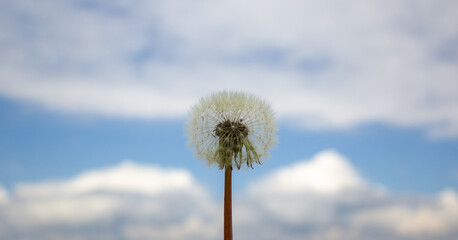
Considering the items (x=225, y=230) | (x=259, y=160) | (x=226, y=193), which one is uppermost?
(x=259, y=160)

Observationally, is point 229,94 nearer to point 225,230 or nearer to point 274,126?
point 274,126

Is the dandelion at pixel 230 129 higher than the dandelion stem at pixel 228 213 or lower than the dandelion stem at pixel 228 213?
higher

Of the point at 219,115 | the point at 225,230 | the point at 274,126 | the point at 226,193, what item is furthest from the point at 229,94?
the point at 225,230

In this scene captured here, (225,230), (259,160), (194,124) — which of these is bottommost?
(225,230)

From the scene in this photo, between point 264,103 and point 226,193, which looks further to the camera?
point 264,103

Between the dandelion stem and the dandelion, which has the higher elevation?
the dandelion

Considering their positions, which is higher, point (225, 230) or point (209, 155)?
point (209, 155)

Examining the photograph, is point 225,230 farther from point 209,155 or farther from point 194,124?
point 194,124

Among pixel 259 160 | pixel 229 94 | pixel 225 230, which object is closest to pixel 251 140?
pixel 259 160

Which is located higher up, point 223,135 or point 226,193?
point 223,135
